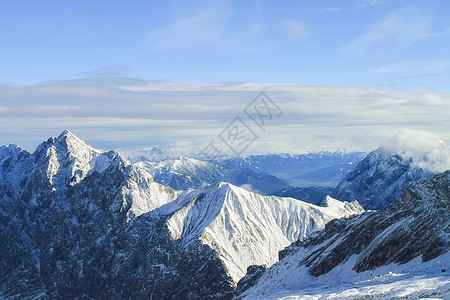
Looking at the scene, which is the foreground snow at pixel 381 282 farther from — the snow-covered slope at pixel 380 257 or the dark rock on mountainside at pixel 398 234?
the dark rock on mountainside at pixel 398 234

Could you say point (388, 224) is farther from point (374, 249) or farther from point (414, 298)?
point (414, 298)

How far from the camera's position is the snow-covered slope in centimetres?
9106

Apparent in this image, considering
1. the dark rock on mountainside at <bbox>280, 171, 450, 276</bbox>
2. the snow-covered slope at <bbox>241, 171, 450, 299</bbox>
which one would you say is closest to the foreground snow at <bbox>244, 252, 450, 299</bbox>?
the snow-covered slope at <bbox>241, 171, 450, 299</bbox>

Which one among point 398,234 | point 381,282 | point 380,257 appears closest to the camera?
point 381,282

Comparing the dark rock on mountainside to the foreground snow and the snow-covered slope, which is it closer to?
the snow-covered slope

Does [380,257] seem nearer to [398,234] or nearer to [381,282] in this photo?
[398,234]

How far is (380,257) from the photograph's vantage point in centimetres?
13012

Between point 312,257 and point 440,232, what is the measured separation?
69.7m

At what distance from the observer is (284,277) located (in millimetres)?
170875

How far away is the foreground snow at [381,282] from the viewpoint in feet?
251

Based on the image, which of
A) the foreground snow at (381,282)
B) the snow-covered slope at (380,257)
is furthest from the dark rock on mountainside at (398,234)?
the foreground snow at (381,282)

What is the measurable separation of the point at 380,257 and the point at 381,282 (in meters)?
35.3

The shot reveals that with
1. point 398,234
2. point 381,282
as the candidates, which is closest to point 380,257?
point 398,234

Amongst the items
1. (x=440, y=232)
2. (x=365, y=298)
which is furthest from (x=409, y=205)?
(x=365, y=298)
